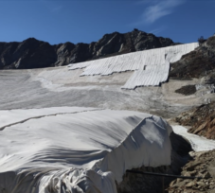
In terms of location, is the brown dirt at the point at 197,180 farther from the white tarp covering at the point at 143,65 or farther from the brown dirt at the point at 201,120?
the white tarp covering at the point at 143,65

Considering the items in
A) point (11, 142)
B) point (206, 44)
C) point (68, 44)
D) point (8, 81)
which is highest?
point (68, 44)

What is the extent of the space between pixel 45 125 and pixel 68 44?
57.6 metres

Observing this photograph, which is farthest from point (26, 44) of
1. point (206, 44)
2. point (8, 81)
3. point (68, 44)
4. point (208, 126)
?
point (208, 126)

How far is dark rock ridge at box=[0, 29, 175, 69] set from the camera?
186 feet

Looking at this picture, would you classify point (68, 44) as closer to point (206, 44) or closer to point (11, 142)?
point (206, 44)

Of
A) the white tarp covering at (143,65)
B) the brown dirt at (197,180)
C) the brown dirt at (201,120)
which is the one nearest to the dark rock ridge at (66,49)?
the white tarp covering at (143,65)

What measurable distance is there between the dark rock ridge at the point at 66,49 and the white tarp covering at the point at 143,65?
108 ft

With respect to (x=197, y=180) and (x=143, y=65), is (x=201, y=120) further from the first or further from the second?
(x=143, y=65)

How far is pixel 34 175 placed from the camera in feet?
10.8

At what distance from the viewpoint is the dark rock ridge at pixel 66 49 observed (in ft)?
186

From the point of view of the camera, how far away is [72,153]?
398cm

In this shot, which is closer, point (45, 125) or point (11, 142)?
point (11, 142)

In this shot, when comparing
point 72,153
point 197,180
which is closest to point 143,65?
point 197,180

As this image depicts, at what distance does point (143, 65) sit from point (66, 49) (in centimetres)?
4253
